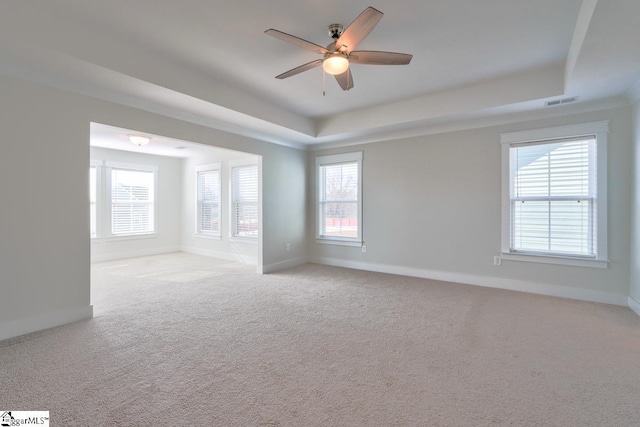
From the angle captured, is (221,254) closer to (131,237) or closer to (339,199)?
(131,237)

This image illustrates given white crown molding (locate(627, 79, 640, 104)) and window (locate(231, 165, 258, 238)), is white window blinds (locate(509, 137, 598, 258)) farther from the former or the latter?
window (locate(231, 165, 258, 238))

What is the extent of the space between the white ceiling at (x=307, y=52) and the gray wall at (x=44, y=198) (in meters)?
0.25

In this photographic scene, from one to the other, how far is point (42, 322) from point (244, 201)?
405 cm

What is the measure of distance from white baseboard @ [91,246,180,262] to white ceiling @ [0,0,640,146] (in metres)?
4.45

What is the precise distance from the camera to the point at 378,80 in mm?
3809

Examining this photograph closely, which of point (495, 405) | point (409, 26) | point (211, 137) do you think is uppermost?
point (409, 26)

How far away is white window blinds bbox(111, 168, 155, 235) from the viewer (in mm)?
6844

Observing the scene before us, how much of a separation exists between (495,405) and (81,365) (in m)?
2.99

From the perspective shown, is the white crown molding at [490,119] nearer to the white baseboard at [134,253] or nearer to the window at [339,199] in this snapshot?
the window at [339,199]

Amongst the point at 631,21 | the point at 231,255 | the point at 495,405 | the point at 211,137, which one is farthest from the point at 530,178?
the point at 231,255

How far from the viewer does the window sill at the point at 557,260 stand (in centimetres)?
378

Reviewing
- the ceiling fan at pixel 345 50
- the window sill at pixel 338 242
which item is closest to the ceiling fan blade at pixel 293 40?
the ceiling fan at pixel 345 50

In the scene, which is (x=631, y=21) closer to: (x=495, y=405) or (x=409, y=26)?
(x=409, y=26)

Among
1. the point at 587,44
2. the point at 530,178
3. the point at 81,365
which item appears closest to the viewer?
the point at 81,365
